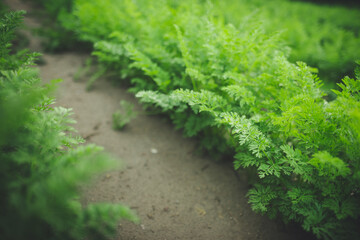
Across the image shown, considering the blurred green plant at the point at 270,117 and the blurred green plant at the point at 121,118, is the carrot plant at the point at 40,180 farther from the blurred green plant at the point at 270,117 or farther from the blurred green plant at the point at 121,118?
the blurred green plant at the point at 121,118

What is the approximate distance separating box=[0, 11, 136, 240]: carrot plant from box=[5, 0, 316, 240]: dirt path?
38.9 inches

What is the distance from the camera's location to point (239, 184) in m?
2.61

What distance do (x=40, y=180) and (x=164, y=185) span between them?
5.06 ft

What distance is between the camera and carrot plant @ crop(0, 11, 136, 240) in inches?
→ 40.8

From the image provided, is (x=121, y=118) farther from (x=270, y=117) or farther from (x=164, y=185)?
(x=270, y=117)

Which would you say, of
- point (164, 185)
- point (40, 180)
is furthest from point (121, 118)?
point (40, 180)

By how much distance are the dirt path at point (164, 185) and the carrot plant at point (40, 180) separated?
988 millimetres

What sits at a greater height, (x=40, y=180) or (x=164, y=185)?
(x=40, y=180)

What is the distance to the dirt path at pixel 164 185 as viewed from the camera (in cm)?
213

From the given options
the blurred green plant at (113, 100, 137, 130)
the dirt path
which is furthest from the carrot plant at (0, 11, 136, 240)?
the blurred green plant at (113, 100, 137, 130)

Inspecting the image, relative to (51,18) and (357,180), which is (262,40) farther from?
(51,18)

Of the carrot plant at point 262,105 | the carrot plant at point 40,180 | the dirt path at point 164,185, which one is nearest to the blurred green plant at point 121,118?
the dirt path at point 164,185

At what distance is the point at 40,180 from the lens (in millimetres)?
1230

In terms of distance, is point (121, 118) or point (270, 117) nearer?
point (270, 117)
